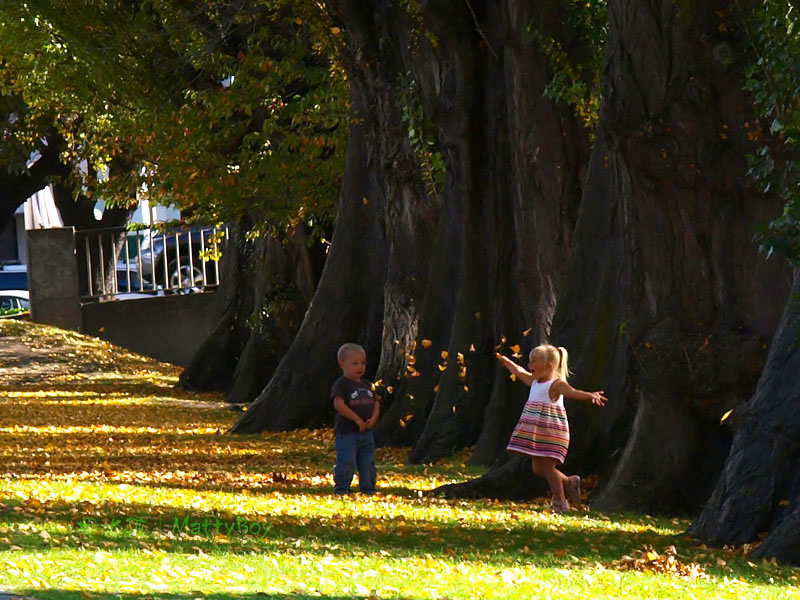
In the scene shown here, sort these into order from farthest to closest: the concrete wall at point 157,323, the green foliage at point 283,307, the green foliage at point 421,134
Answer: the concrete wall at point 157,323
the green foliage at point 283,307
the green foliage at point 421,134

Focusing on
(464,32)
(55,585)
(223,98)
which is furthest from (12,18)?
(55,585)

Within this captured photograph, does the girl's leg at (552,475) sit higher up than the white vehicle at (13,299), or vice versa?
the white vehicle at (13,299)

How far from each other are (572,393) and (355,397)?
5.44 ft

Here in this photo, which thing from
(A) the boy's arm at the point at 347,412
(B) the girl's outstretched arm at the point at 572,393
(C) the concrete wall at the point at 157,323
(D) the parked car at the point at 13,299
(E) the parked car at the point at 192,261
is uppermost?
(E) the parked car at the point at 192,261

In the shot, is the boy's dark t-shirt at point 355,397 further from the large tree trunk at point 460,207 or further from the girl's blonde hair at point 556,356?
the large tree trunk at point 460,207

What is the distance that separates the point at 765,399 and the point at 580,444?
3381 millimetres

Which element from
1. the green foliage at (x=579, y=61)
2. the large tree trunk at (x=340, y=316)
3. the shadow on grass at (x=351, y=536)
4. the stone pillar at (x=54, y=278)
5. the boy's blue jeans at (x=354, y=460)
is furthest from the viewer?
the stone pillar at (x=54, y=278)

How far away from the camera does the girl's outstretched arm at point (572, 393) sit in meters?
12.0

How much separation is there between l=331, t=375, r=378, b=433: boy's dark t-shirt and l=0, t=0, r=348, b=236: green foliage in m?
8.53

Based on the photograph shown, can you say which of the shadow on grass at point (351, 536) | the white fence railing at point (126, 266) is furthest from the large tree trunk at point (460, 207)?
the white fence railing at point (126, 266)

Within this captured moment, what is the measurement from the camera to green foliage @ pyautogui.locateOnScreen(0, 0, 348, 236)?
23.2m

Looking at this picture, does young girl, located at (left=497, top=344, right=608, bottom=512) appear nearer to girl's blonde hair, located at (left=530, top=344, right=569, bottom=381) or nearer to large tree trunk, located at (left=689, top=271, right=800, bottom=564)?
girl's blonde hair, located at (left=530, top=344, right=569, bottom=381)

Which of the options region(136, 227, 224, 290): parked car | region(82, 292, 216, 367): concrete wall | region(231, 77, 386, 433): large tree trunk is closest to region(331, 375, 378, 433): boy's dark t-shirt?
region(231, 77, 386, 433): large tree trunk

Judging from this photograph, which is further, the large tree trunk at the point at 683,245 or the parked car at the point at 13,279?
the parked car at the point at 13,279
